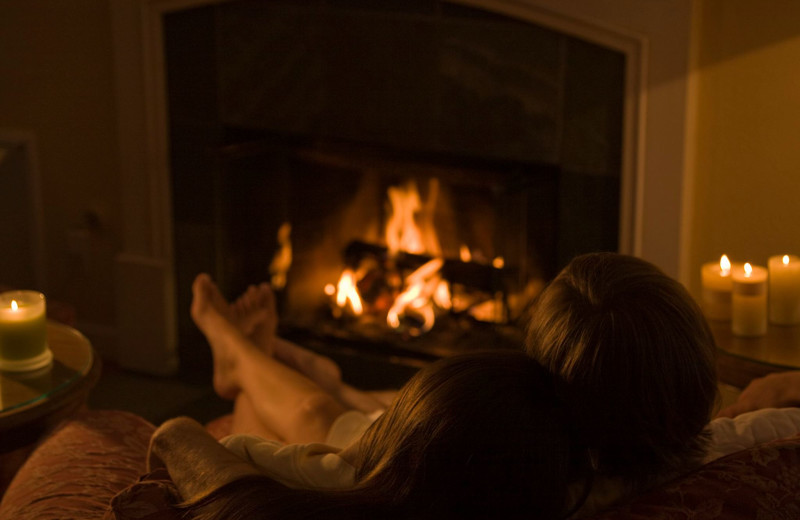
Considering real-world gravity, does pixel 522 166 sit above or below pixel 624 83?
below

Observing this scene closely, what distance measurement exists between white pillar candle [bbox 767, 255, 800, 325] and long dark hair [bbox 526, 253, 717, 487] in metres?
0.76

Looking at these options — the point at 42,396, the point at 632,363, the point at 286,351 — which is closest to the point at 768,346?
the point at 632,363

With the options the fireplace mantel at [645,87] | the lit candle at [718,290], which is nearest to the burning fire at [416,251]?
the fireplace mantel at [645,87]

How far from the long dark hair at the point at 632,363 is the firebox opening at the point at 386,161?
1254 mm

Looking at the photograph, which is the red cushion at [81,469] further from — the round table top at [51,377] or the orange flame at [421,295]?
the orange flame at [421,295]

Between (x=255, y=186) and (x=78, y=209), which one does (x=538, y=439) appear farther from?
(x=78, y=209)

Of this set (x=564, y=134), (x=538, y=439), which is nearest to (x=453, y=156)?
(x=564, y=134)

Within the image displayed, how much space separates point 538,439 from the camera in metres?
0.93

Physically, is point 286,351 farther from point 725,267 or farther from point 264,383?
point 725,267

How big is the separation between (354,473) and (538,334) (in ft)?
0.83

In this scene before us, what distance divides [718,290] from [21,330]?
124 cm

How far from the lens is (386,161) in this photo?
8.80ft

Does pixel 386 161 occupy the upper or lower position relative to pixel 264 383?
upper

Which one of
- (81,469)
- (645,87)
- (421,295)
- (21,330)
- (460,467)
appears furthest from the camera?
(421,295)
